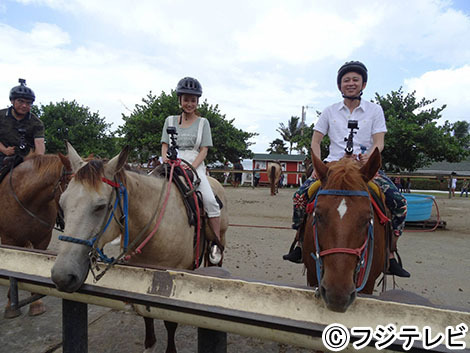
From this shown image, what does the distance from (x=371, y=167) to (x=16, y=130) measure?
4555 millimetres

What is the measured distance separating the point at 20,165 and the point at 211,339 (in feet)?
11.1

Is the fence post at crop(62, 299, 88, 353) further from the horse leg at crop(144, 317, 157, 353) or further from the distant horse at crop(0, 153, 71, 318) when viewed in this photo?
the distant horse at crop(0, 153, 71, 318)

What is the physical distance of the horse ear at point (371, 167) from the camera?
1.77 metres

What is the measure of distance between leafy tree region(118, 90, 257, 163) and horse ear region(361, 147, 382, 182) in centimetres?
2174

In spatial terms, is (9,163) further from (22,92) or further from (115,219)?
(115,219)

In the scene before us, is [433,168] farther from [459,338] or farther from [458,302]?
[459,338]

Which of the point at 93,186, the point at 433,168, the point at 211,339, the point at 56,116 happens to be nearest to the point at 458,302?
the point at 211,339

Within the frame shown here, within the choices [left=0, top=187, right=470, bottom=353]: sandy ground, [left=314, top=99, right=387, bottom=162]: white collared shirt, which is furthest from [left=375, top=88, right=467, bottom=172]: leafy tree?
[left=314, top=99, right=387, bottom=162]: white collared shirt

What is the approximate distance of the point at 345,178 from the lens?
1.74 metres

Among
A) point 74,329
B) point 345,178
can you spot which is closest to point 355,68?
point 345,178

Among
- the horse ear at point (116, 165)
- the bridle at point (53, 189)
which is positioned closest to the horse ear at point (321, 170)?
the horse ear at point (116, 165)

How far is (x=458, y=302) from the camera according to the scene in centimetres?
376

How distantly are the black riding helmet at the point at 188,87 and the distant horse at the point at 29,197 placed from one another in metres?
1.65

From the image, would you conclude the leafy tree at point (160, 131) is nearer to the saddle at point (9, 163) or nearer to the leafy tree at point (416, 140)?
the leafy tree at point (416, 140)
